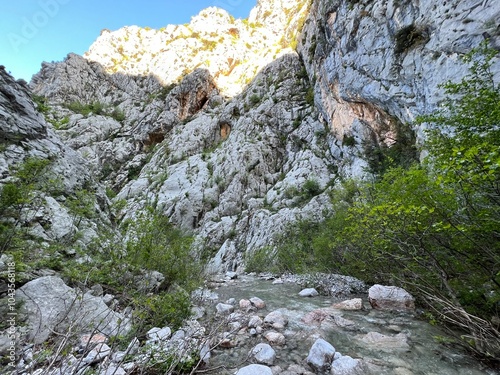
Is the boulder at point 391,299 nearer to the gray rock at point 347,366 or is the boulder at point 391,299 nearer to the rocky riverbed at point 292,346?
the rocky riverbed at point 292,346

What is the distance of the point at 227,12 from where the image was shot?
195 feet

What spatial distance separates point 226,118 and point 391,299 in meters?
34.0

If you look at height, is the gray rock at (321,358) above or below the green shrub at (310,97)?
below

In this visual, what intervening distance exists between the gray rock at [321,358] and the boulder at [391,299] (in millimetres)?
3053

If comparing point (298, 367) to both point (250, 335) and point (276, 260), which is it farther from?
point (276, 260)

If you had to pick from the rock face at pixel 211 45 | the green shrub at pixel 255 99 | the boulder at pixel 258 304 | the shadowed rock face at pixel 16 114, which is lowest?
the boulder at pixel 258 304

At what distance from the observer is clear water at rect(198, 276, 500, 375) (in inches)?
135

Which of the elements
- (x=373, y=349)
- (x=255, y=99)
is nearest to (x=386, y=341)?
(x=373, y=349)

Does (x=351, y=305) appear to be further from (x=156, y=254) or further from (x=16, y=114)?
(x=16, y=114)

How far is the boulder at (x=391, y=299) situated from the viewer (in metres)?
5.61

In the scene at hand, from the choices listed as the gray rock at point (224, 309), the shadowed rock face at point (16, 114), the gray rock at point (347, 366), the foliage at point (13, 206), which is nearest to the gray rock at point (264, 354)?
the gray rock at point (347, 366)

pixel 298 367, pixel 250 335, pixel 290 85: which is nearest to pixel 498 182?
pixel 298 367

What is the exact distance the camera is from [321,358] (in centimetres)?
353

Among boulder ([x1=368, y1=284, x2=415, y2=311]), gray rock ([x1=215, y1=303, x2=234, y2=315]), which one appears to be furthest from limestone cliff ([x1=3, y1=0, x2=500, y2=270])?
boulder ([x1=368, y1=284, x2=415, y2=311])
